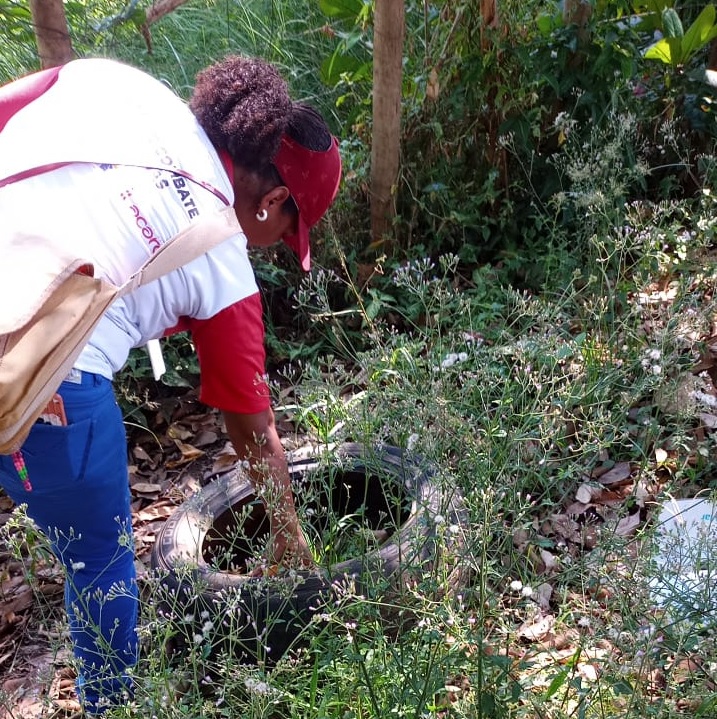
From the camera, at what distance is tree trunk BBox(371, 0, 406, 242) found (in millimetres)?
3906

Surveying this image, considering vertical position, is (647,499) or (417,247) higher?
(417,247)

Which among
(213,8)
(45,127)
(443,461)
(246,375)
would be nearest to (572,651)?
(443,461)

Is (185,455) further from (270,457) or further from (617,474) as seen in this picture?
(617,474)

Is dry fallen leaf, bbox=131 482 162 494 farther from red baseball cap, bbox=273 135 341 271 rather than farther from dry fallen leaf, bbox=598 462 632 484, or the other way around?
Answer: dry fallen leaf, bbox=598 462 632 484

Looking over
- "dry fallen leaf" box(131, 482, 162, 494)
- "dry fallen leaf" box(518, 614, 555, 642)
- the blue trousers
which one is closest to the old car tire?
the blue trousers

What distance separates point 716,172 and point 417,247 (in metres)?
1.49

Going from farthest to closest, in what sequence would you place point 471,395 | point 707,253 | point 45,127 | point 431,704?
point 707,253
point 471,395
point 45,127
point 431,704

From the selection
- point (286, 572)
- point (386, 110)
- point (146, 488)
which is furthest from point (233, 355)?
point (386, 110)

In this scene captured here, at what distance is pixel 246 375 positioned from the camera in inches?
92.5

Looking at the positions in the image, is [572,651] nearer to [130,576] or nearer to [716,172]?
[130,576]

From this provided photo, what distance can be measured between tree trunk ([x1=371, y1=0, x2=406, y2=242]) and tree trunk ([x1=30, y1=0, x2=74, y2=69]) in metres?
1.40

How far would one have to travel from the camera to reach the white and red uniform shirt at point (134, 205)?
2.16 metres

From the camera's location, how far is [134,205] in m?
2.21

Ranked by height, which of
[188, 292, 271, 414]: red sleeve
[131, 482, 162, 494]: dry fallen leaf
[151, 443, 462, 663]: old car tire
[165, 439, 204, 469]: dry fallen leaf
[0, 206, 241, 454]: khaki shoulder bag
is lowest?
[131, 482, 162, 494]: dry fallen leaf
